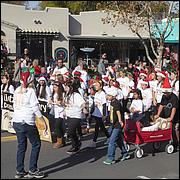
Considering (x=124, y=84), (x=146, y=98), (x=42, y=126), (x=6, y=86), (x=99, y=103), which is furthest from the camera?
(x=124, y=84)

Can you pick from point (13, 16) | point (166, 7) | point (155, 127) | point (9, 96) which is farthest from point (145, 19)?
point (155, 127)

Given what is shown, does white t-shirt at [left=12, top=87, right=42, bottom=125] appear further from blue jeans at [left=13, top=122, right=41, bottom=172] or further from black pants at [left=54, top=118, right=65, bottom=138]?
black pants at [left=54, top=118, right=65, bottom=138]

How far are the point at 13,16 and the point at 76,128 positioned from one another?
16.8 m

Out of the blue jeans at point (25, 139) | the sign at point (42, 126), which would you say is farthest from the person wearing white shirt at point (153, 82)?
the blue jeans at point (25, 139)

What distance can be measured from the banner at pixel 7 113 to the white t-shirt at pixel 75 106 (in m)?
2.53

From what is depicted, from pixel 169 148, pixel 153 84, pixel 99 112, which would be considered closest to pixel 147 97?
pixel 153 84

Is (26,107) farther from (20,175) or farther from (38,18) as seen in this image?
(38,18)

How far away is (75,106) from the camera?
845 centimetres

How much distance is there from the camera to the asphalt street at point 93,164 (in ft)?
23.3

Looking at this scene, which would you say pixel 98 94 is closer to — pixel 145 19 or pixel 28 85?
pixel 28 85

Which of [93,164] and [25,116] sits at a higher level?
[25,116]

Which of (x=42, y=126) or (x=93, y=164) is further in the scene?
(x=42, y=126)

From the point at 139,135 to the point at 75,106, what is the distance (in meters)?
1.34

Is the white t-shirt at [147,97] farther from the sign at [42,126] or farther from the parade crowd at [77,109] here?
the sign at [42,126]
